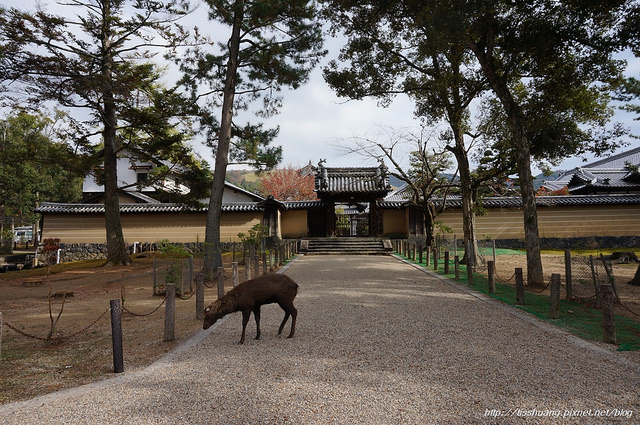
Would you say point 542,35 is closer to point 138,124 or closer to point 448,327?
point 448,327

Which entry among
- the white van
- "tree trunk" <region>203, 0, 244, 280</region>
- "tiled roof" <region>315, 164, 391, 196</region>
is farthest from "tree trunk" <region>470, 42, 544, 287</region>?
the white van

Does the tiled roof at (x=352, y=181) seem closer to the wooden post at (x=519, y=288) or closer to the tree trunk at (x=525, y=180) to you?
the tree trunk at (x=525, y=180)

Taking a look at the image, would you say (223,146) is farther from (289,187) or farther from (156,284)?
(289,187)

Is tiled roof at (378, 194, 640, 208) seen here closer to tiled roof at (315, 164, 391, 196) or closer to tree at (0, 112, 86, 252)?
tiled roof at (315, 164, 391, 196)

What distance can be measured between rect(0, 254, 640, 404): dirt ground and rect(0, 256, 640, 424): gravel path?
1.59 ft

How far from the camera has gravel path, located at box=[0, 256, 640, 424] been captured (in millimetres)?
2822

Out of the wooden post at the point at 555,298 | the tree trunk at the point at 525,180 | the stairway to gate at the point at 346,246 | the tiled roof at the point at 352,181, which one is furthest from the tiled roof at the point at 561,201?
the wooden post at the point at 555,298

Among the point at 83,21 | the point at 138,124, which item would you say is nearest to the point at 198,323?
the point at 138,124

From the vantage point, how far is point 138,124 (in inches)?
553

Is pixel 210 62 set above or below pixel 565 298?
above

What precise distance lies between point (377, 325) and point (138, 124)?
12.7 m

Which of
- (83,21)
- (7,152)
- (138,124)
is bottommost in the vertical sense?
(7,152)

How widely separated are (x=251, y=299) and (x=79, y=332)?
2.10 metres

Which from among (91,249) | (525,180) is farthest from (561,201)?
(91,249)
